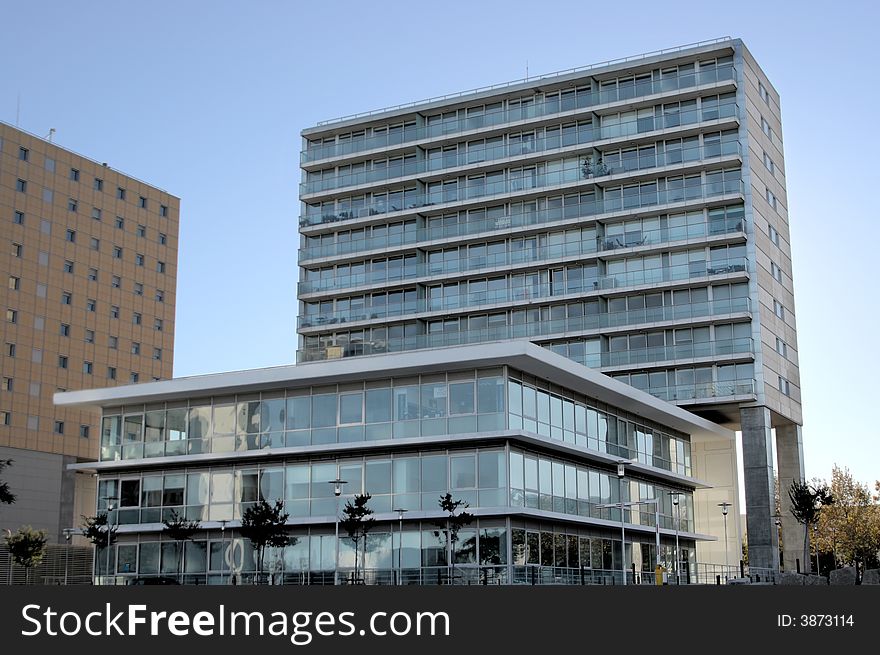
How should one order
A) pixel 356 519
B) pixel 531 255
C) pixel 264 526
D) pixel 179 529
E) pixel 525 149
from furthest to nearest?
pixel 525 149
pixel 531 255
pixel 179 529
pixel 264 526
pixel 356 519

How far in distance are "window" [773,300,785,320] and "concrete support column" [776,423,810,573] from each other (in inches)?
281

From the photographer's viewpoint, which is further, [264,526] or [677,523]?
[677,523]

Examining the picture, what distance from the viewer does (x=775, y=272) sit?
74.4 m

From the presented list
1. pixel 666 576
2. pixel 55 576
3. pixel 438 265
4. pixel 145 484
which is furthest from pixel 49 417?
pixel 666 576

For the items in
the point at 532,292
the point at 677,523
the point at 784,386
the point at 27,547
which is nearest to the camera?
the point at 677,523

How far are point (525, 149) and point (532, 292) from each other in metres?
9.74

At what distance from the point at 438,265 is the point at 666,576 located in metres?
29.0

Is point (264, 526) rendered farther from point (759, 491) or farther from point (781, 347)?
point (781, 347)

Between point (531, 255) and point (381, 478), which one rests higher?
point (531, 255)

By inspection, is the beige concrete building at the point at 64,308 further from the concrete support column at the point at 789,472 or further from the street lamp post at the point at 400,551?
the concrete support column at the point at 789,472

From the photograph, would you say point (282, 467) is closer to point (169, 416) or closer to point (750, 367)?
point (169, 416)

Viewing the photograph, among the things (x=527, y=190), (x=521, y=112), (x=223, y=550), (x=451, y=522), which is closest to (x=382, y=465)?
(x=451, y=522)

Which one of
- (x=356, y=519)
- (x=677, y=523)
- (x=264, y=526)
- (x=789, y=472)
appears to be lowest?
(x=264, y=526)

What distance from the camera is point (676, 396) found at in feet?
228
